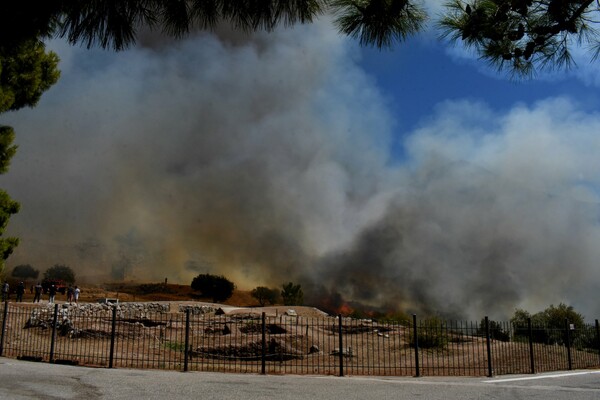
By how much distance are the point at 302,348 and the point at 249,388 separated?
38.0ft

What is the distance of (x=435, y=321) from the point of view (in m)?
22.0

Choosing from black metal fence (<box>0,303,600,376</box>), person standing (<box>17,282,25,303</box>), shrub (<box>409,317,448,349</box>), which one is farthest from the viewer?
person standing (<box>17,282,25,303</box>)

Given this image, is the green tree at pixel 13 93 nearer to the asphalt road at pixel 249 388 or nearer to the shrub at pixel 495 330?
the asphalt road at pixel 249 388

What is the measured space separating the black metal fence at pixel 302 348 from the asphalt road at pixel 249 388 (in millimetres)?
2207

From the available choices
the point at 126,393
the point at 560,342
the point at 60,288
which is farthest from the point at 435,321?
the point at 60,288

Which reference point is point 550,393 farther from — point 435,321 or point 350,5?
point 435,321

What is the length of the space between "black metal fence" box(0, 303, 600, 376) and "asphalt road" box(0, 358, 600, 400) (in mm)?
2207

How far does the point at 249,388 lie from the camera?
9898mm

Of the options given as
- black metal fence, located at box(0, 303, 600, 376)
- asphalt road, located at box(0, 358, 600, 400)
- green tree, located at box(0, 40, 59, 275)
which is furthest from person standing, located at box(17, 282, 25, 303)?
asphalt road, located at box(0, 358, 600, 400)

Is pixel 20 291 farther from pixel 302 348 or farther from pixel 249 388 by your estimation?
pixel 249 388

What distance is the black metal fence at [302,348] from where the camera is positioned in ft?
49.7

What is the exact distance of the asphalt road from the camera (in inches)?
333

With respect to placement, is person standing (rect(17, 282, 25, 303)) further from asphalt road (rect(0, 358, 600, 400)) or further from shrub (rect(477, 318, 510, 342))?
shrub (rect(477, 318, 510, 342))

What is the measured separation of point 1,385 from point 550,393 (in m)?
10.3
